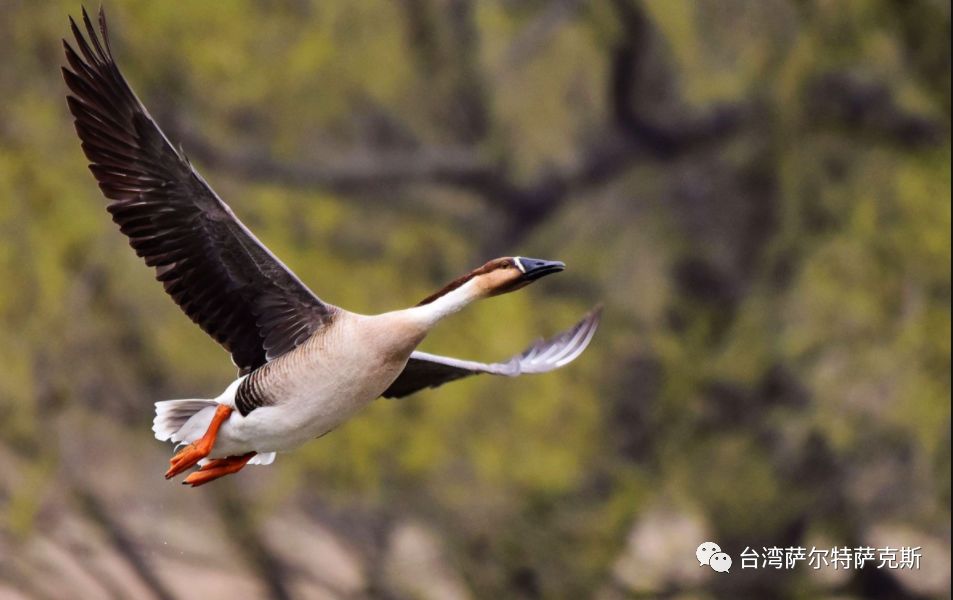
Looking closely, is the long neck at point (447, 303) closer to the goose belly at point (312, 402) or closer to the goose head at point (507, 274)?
the goose head at point (507, 274)

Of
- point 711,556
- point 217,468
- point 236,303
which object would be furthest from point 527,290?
point 217,468

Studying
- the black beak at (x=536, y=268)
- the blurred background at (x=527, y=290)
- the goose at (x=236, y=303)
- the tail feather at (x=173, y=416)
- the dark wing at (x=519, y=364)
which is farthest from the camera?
the blurred background at (x=527, y=290)

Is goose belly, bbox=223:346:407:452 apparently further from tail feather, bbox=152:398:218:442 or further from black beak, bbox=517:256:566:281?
black beak, bbox=517:256:566:281

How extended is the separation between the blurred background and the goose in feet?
14.1

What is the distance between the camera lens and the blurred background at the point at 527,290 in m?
8.09

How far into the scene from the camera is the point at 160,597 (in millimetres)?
8164

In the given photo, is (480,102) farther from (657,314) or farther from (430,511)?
(430,511)

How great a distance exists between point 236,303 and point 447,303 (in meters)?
0.71

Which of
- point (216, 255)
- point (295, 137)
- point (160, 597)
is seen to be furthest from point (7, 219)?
point (216, 255)

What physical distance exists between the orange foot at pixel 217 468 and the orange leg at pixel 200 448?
0.05 meters

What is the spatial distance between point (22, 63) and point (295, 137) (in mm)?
1745

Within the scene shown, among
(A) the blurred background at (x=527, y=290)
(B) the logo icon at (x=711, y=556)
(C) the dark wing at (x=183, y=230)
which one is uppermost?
(C) the dark wing at (x=183, y=230)

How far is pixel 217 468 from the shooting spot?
3523 millimetres

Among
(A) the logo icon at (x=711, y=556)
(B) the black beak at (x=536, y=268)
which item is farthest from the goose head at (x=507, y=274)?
(A) the logo icon at (x=711, y=556)
